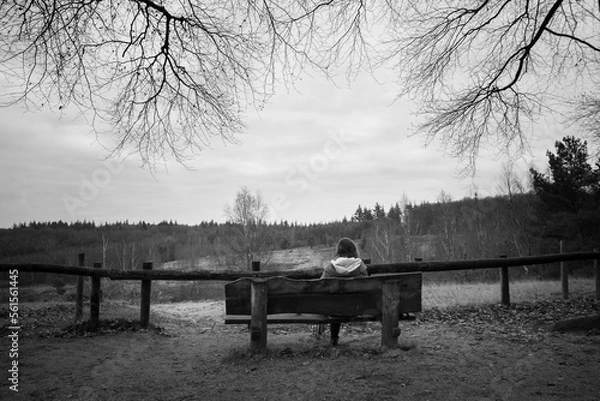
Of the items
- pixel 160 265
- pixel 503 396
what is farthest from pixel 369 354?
pixel 160 265

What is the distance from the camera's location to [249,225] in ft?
109

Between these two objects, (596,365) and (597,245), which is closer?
(596,365)

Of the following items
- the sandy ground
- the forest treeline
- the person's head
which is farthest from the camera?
the forest treeline

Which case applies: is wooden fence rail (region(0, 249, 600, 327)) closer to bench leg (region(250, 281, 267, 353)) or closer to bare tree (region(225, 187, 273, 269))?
bench leg (region(250, 281, 267, 353))

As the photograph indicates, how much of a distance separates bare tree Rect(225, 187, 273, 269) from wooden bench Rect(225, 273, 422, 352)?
90.8 ft

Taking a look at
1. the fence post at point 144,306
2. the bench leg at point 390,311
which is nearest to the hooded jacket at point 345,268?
the bench leg at point 390,311

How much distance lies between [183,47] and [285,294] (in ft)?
11.8

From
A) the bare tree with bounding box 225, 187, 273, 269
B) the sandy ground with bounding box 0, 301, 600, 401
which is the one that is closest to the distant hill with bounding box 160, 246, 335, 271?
the bare tree with bounding box 225, 187, 273, 269

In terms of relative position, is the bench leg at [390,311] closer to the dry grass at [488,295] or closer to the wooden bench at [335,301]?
the wooden bench at [335,301]

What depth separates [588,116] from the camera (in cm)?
877

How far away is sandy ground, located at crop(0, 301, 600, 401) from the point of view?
11.1ft

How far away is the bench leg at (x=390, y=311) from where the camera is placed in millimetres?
4426

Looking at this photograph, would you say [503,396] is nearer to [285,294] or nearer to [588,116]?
[285,294]

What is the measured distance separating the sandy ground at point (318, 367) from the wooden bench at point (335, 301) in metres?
0.37
